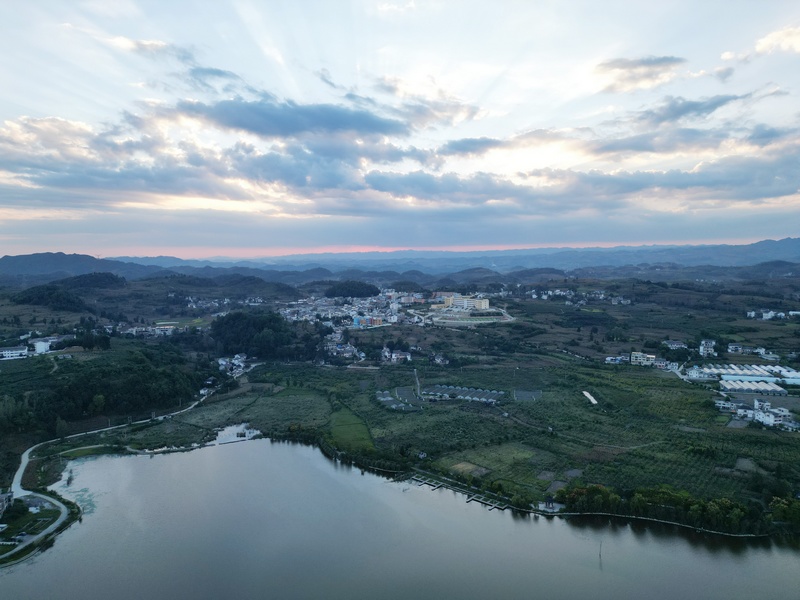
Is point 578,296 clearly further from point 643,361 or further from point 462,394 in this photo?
point 462,394

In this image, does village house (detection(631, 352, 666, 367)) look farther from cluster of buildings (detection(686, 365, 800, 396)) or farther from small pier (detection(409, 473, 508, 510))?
small pier (detection(409, 473, 508, 510))

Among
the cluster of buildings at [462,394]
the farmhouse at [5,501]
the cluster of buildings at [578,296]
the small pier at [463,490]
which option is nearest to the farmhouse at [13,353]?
the farmhouse at [5,501]

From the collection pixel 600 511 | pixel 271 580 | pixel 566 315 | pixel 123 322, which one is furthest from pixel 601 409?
pixel 123 322

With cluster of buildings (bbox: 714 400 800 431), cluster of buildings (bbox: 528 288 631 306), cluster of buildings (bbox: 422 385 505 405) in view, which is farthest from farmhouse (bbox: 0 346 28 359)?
cluster of buildings (bbox: 528 288 631 306)

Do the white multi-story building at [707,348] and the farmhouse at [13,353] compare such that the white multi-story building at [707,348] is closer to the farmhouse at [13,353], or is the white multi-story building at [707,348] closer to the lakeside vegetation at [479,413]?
the lakeside vegetation at [479,413]

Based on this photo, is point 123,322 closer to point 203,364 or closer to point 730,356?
point 203,364

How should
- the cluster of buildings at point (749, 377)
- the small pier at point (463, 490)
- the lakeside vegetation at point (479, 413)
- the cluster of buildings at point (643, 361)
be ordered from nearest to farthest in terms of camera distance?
the small pier at point (463, 490)
the lakeside vegetation at point (479, 413)
the cluster of buildings at point (749, 377)
the cluster of buildings at point (643, 361)

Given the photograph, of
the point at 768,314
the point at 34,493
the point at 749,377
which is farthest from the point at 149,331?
the point at 768,314

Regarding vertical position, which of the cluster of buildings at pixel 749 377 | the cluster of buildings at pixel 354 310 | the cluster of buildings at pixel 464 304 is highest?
the cluster of buildings at pixel 464 304

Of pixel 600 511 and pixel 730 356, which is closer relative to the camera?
pixel 600 511
